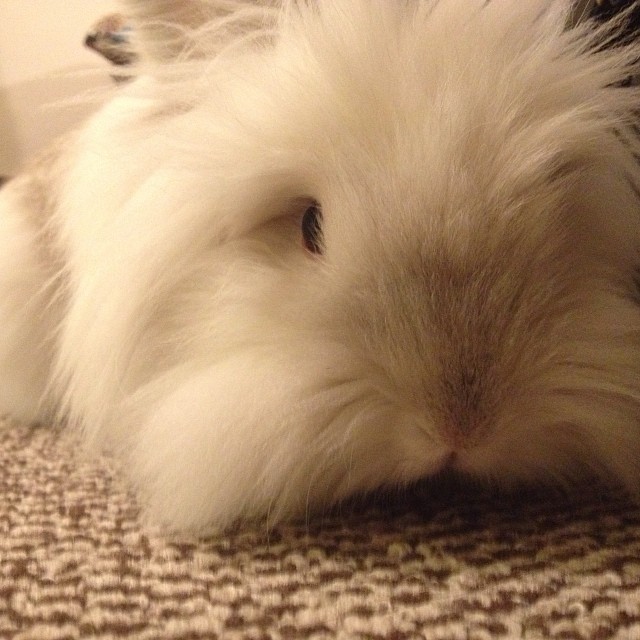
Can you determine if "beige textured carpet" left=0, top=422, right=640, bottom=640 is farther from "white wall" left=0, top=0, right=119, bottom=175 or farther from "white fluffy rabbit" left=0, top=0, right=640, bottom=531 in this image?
"white wall" left=0, top=0, right=119, bottom=175

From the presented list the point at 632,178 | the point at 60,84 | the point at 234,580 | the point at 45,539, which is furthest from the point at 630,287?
the point at 60,84

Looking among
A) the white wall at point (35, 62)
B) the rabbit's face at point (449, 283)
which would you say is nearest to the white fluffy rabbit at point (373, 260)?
the rabbit's face at point (449, 283)

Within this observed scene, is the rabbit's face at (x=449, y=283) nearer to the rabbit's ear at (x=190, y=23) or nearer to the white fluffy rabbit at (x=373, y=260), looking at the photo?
the white fluffy rabbit at (x=373, y=260)

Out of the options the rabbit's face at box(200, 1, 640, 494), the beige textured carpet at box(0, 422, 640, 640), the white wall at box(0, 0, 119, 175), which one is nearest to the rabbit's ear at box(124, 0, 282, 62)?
the rabbit's face at box(200, 1, 640, 494)

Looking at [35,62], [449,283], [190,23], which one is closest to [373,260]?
[449,283]

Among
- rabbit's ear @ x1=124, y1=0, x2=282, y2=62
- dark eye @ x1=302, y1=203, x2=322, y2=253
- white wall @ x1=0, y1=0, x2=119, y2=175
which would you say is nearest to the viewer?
dark eye @ x1=302, y1=203, x2=322, y2=253

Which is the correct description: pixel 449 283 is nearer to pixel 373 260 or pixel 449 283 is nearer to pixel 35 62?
pixel 373 260
